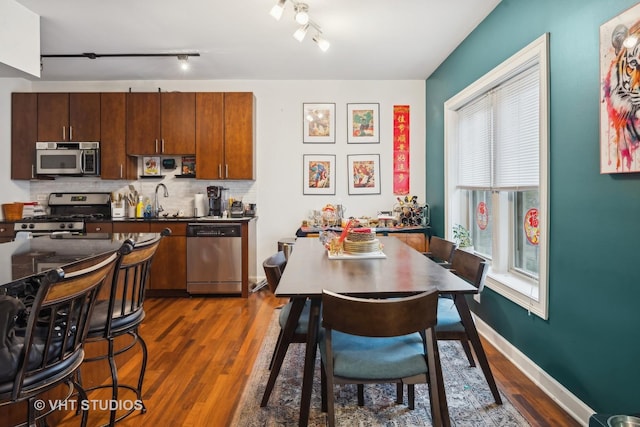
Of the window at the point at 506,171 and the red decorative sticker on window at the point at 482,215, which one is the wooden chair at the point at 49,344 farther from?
the red decorative sticker on window at the point at 482,215

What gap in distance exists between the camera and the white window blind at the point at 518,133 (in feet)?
8.46

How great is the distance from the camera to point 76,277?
47.3 inches

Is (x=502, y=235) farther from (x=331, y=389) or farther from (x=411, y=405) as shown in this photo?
(x=331, y=389)

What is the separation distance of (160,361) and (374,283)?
188 cm

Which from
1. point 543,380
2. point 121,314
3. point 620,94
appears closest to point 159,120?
point 121,314

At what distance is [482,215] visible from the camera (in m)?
3.55

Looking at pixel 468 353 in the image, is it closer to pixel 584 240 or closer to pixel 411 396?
pixel 411 396

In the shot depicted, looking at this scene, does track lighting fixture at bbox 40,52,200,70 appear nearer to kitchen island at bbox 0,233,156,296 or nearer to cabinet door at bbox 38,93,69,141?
cabinet door at bbox 38,93,69,141

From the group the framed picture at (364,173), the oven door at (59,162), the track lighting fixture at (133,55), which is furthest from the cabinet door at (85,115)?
the framed picture at (364,173)

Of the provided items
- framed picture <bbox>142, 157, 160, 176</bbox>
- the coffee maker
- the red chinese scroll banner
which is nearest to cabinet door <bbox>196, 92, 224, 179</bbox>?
the coffee maker

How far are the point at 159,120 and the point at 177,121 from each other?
227 millimetres

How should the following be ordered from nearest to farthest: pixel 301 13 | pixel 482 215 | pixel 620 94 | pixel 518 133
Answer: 1. pixel 620 94
2. pixel 301 13
3. pixel 518 133
4. pixel 482 215

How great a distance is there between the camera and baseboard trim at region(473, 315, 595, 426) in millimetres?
1961

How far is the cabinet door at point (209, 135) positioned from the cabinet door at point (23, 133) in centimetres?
206
